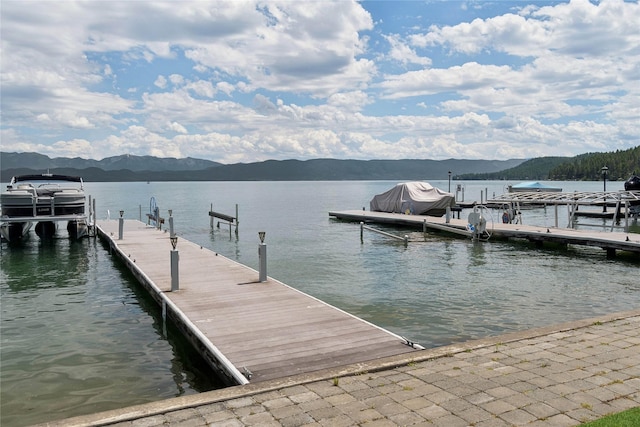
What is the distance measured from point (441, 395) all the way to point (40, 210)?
86.4 feet

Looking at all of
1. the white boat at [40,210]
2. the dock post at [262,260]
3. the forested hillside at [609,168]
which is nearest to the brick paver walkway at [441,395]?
the dock post at [262,260]

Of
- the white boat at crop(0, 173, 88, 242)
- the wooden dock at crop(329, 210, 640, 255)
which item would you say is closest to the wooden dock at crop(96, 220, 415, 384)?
the white boat at crop(0, 173, 88, 242)

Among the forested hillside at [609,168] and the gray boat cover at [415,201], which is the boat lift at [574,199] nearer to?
the gray boat cover at [415,201]

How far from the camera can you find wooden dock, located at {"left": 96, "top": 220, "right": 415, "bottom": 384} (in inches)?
277

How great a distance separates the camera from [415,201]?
1618 inches

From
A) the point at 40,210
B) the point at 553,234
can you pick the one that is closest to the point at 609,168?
the point at 553,234

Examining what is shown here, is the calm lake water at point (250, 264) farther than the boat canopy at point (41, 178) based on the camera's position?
No

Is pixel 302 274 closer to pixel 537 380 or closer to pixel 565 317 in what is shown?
pixel 565 317

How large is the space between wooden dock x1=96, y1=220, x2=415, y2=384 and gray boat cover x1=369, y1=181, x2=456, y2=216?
90.5 feet

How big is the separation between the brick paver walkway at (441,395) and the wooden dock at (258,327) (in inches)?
29.1

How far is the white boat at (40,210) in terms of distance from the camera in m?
25.8

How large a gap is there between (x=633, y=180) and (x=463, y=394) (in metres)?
45.4

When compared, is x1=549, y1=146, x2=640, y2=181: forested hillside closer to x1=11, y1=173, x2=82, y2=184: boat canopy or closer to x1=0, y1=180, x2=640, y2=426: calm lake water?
x1=0, y1=180, x2=640, y2=426: calm lake water

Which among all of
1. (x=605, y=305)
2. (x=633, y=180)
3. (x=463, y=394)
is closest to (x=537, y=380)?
(x=463, y=394)
